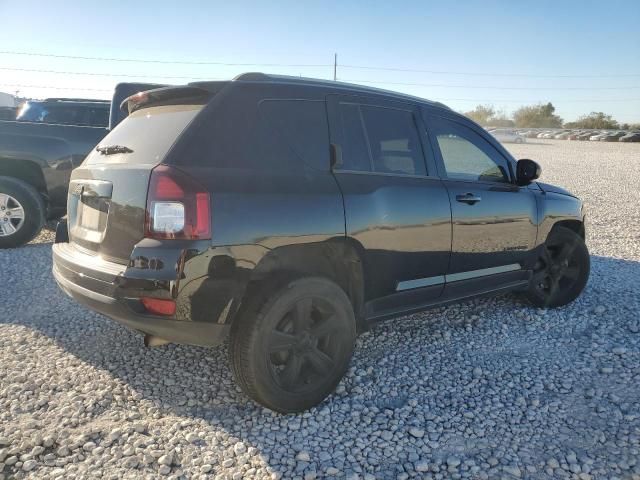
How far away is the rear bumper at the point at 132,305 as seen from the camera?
2.47 meters

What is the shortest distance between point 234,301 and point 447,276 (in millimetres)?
1721

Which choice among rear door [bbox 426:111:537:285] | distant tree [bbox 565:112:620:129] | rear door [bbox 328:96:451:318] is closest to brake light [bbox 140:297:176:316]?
rear door [bbox 328:96:451:318]

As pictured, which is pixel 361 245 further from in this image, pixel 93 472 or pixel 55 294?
pixel 55 294

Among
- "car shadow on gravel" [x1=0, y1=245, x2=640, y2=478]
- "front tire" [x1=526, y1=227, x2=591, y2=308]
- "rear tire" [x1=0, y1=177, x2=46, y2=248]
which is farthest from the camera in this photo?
"rear tire" [x1=0, y1=177, x2=46, y2=248]

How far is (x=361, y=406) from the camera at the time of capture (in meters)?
2.97

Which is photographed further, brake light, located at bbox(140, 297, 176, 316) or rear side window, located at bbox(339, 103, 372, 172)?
rear side window, located at bbox(339, 103, 372, 172)

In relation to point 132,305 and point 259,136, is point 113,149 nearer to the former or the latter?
point 259,136

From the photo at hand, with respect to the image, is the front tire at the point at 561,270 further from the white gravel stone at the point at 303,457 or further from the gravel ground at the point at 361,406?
the white gravel stone at the point at 303,457

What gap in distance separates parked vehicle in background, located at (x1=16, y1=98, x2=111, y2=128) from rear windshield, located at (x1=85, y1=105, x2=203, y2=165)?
552 cm

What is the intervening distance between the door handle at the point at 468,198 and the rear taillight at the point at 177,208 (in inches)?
76.4

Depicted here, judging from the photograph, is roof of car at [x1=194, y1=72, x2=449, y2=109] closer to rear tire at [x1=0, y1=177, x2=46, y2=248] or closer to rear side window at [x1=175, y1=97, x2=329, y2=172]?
rear side window at [x1=175, y1=97, x2=329, y2=172]

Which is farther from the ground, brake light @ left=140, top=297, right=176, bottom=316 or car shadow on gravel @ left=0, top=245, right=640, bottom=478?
brake light @ left=140, top=297, right=176, bottom=316

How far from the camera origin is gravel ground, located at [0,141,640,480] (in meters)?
2.44

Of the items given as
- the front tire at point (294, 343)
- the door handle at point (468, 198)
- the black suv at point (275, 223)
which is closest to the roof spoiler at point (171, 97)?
the black suv at point (275, 223)
